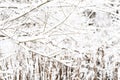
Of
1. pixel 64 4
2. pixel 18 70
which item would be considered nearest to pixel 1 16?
pixel 64 4

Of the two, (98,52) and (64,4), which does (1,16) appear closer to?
(64,4)

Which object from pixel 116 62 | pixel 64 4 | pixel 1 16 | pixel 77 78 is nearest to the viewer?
pixel 64 4

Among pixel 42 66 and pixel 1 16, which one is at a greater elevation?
pixel 1 16

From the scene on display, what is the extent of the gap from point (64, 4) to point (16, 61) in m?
2.83

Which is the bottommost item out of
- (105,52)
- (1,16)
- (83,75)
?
(83,75)

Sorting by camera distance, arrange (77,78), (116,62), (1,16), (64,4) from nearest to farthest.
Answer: (64,4), (1,16), (77,78), (116,62)

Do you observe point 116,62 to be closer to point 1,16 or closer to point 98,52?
point 98,52

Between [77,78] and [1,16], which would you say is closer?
A: [1,16]

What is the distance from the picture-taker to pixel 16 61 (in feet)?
17.1

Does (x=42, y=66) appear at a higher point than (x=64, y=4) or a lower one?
lower

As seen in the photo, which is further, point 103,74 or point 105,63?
point 105,63

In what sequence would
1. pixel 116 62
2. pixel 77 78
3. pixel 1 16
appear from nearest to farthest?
1. pixel 1 16
2. pixel 77 78
3. pixel 116 62

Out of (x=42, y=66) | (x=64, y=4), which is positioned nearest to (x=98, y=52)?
(x=42, y=66)

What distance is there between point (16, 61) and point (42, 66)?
42 centimetres
